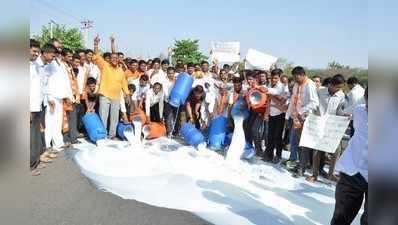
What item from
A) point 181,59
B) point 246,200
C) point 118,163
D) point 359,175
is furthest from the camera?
point 181,59

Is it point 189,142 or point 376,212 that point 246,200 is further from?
point 376,212

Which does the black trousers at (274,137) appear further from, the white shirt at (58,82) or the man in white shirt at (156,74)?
the white shirt at (58,82)

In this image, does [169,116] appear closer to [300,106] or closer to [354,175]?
[300,106]

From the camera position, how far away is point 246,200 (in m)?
3.71

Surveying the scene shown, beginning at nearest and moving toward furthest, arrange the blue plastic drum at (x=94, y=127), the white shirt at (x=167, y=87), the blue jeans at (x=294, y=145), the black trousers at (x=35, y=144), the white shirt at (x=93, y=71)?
the black trousers at (x=35, y=144) < the blue jeans at (x=294, y=145) < the blue plastic drum at (x=94, y=127) < the white shirt at (x=93, y=71) < the white shirt at (x=167, y=87)

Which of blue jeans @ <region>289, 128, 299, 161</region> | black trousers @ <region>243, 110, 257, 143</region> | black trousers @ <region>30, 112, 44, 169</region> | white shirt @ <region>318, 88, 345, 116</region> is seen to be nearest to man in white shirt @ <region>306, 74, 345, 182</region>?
white shirt @ <region>318, 88, 345, 116</region>

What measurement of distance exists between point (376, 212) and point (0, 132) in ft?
3.85

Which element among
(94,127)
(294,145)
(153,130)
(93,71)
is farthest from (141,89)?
(294,145)

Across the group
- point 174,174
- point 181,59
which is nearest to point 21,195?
point 174,174

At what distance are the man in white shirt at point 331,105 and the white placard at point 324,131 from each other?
7 centimetres

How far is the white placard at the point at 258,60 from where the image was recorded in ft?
16.4

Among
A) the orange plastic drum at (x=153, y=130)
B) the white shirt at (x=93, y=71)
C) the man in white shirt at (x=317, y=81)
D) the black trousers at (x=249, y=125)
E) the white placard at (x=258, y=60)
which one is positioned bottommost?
the orange plastic drum at (x=153, y=130)

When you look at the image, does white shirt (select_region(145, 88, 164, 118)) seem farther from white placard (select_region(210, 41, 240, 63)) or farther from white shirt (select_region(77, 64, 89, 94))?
white placard (select_region(210, 41, 240, 63))

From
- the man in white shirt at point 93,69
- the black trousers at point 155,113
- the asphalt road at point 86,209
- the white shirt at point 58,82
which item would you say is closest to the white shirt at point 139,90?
the black trousers at point 155,113
